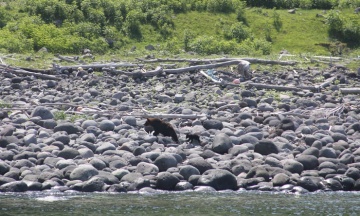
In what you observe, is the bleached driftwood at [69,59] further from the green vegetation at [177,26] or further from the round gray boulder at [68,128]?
the round gray boulder at [68,128]

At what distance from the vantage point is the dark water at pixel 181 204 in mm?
10914

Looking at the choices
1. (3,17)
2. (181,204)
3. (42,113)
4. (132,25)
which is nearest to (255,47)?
(132,25)

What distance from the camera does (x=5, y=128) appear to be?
603 inches

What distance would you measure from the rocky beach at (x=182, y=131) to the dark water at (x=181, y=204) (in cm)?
34

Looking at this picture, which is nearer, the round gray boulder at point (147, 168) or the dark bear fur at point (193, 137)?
the round gray boulder at point (147, 168)

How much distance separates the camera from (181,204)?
11.5 meters

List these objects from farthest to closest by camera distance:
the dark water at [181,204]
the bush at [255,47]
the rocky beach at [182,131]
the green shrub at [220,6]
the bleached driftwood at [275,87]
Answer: the green shrub at [220,6]
the bush at [255,47]
the bleached driftwood at [275,87]
the rocky beach at [182,131]
the dark water at [181,204]

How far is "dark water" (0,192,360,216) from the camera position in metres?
10.9

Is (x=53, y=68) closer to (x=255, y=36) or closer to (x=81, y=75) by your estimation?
(x=81, y=75)

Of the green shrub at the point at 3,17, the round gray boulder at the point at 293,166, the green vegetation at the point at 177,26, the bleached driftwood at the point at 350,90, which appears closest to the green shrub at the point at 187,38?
the green vegetation at the point at 177,26

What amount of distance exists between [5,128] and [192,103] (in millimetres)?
5741

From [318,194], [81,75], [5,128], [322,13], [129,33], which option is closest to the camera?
[318,194]

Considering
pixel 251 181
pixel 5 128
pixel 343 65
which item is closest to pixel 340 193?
pixel 251 181

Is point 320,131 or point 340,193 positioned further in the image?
point 320,131
